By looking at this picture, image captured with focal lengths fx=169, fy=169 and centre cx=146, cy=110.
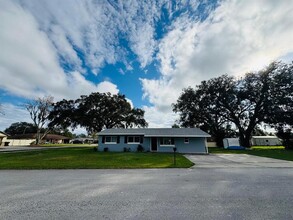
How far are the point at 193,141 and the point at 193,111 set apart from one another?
→ 1679 cm

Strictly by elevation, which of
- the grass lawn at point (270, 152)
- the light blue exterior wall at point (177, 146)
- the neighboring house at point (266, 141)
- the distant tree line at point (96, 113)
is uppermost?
the distant tree line at point (96, 113)

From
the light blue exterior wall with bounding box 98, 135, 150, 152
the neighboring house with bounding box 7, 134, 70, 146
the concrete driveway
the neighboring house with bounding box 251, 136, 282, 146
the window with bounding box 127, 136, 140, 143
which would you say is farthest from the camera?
the neighboring house with bounding box 251, 136, 282, 146

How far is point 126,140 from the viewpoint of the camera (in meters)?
24.0

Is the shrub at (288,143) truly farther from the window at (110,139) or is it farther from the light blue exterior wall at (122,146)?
the window at (110,139)

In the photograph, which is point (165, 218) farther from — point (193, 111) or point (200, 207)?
point (193, 111)

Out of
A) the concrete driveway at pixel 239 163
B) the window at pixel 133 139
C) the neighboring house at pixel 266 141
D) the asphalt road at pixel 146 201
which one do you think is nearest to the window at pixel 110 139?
the window at pixel 133 139

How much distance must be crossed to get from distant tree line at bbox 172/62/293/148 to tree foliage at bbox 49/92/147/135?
42.4ft

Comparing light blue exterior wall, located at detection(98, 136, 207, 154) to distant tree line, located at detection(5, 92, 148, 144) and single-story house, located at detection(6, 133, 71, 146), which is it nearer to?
distant tree line, located at detection(5, 92, 148, 144)

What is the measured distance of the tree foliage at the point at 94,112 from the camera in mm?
37250

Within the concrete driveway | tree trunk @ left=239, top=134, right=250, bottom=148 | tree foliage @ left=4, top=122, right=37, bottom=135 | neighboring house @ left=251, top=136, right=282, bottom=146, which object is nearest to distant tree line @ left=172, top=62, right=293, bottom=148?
tree trunk @ left=239, top=134, right=250, bottom=148

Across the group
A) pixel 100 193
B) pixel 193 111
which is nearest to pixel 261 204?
pixel 100 193

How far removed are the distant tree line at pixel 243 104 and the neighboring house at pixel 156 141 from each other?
15.7m

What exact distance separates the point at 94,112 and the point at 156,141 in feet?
62.7

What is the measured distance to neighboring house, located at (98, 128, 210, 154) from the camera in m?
22.6
